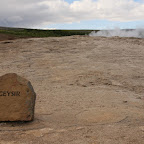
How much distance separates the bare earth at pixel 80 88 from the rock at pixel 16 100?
0.14 meters

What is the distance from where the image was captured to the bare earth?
3.74m

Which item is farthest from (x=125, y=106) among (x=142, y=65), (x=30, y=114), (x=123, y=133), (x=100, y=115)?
(x=142, y=65)

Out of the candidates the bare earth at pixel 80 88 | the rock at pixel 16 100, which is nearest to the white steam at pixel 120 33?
the bare earth at pixel 80 88

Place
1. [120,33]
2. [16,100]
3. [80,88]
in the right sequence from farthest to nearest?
[120,33]
[80,88]
[16,100]

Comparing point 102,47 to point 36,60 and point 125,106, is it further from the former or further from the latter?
point 125,106

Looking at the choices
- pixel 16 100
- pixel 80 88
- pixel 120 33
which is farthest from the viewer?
pixel 120 33

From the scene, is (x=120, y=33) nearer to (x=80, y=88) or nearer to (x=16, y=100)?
(x=80, y=88)

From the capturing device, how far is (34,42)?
1334 cm

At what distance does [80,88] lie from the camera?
695cm

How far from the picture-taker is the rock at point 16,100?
4137 mm

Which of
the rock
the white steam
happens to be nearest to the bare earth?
the rock

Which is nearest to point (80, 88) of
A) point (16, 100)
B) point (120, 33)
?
point (16, 100)

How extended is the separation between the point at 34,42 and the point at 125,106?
29.0ft

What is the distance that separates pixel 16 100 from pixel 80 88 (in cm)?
303
